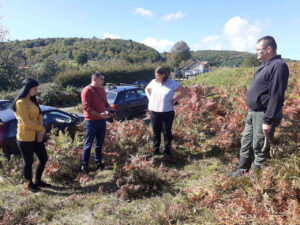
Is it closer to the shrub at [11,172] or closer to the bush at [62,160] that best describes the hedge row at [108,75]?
the shrub at [11,172]

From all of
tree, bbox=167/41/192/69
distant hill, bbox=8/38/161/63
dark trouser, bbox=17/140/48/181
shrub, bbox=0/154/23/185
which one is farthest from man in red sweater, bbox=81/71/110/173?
distant hill, bbox=8/38/161/63

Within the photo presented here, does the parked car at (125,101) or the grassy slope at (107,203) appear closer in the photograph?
the grassy slope at (107,203)

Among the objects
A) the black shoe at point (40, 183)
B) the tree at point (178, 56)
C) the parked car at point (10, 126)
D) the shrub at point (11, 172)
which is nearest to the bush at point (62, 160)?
the black shoe at point (40, 183)

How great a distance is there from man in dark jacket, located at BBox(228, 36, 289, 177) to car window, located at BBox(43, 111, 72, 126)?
511 centimetres

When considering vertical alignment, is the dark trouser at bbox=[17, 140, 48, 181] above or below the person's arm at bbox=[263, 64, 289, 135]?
below

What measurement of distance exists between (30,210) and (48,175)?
0.94 metres

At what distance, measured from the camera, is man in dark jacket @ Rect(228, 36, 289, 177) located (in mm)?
2738

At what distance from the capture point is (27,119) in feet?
11.1

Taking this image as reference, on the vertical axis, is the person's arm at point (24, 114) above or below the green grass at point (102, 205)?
above

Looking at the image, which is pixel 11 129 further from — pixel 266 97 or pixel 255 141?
pixel 266 97

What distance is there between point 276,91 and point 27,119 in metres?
3.64

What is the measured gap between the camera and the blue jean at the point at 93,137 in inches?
162

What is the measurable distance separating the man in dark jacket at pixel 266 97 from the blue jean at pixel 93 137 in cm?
269

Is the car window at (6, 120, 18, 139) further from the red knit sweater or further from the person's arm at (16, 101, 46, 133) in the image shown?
the red knit sweater
